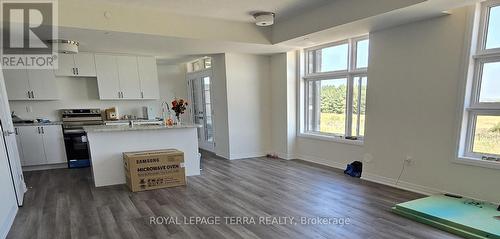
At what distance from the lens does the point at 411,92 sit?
3658mm

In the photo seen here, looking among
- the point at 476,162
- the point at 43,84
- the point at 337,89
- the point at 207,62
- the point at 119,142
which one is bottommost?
the point at 476,162

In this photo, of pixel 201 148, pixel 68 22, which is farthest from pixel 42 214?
pixel 201 148

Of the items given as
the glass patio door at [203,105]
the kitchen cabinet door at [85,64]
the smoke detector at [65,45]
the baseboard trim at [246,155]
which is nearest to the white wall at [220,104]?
the baseboard trim at [246,155]

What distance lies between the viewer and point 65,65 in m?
5.27

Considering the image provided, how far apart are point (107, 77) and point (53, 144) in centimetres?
166

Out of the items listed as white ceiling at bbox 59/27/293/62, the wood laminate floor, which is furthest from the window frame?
white ceiling at bbox 59/27/293/62

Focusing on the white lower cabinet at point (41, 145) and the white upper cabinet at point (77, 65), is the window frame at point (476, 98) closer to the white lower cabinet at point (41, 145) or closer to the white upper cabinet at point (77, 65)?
the white upper cabinet at point (77, 65)

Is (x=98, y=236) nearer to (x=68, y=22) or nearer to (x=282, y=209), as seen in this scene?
(x=282, y=209)

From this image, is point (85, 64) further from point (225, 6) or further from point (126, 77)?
point (225, 6)

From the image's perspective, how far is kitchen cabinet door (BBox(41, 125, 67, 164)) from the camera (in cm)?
502

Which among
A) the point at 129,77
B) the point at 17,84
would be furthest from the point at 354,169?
the point at 17,84

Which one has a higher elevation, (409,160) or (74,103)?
(74,103)

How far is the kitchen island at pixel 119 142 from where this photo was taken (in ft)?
13.1

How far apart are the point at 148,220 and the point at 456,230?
10.2ft
